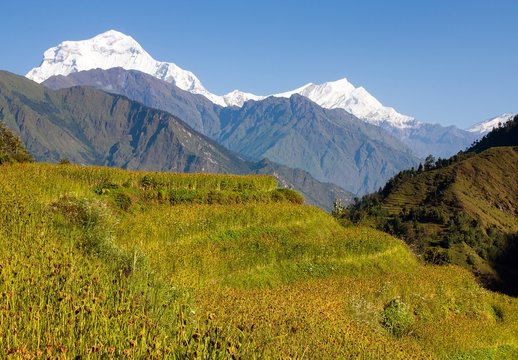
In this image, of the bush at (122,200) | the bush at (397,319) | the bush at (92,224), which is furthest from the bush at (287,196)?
the bush at (92,224)

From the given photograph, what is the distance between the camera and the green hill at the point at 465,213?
428ft

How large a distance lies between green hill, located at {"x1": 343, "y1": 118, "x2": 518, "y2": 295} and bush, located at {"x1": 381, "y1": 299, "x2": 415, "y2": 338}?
8936 cm

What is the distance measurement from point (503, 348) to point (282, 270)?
13279mm

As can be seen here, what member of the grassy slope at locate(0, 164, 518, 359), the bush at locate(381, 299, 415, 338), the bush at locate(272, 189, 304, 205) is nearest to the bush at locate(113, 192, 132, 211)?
the grassy slope at locate(0, 164, 518, 359)

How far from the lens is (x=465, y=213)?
156375 mm

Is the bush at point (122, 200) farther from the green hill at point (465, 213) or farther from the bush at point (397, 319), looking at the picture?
the green hill at point (465, 213)

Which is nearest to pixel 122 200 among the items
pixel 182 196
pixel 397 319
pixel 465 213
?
pixel 182 196

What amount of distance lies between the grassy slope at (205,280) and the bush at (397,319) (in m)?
0.50

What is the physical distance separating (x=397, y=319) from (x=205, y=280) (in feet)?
35.0

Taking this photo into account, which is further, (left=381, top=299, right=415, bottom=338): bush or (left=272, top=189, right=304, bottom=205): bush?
A: (left=272, top=189, right=304, bottom=205): bush

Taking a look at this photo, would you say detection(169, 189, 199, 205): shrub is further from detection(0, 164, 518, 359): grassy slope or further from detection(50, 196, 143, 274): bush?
detection(50, 196, 143, 274): bush

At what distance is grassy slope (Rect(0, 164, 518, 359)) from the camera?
324 inches

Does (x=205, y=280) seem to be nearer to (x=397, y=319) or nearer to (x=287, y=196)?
(x=397, y=319)

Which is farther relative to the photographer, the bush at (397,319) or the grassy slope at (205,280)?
the bush at (397,319)
